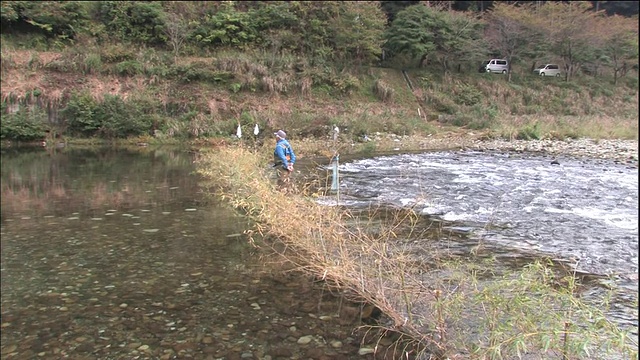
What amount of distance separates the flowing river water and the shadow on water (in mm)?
19

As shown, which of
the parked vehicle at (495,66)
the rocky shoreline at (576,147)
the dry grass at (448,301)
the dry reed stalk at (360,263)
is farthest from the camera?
the parked vehicle at (495,66)

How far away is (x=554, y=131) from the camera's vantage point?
86.0 ft

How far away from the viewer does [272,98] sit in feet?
96.0

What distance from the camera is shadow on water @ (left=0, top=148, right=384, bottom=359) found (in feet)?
13.4

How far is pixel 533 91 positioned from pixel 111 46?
31.4m

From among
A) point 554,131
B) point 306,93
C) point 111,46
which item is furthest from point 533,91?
point 111,46

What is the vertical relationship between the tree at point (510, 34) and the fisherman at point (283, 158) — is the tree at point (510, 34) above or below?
above

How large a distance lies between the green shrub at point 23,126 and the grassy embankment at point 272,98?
747 millimetres

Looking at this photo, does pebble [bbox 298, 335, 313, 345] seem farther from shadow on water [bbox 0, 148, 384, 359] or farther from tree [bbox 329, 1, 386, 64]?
tree [bbox 329, 1, 386, 64]

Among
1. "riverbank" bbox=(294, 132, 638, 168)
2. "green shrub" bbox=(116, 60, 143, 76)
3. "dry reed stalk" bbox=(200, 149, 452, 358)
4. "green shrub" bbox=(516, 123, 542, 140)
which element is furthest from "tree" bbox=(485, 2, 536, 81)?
"dry reed stalk" bbox=(200, 149, 452, 358)

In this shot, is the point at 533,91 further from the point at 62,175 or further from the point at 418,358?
the point at 418,358

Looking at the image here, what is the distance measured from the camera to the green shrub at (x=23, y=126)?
23375 millimetres

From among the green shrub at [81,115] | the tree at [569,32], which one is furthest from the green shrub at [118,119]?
the tree at [569,32]

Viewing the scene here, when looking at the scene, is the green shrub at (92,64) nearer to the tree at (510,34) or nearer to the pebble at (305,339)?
the pebble at (305,339)
